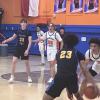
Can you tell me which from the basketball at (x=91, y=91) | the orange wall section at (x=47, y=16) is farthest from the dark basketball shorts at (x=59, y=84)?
the orange wall section at (x=47, y=16)

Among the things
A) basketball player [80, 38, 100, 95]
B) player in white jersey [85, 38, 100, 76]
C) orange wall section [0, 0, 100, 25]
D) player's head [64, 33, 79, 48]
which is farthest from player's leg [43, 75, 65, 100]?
orange wall section [0, 0, 100, 25]

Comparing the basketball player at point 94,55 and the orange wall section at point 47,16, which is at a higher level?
the orange wall section at point 47,16

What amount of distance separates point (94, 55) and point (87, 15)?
1345 cm

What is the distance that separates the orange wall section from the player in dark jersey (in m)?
14.4

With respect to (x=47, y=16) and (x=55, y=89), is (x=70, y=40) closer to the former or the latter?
(x=55, y=89)

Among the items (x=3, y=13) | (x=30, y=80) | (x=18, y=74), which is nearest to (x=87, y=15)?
(x=3, y=13)

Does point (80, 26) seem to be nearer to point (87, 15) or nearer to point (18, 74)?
point (87, 15)

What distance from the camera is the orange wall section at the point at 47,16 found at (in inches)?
855

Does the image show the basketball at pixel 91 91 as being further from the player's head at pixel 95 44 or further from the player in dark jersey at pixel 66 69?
the player's head at pixel 95 44

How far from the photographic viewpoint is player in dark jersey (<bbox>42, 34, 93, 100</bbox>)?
6.95 m

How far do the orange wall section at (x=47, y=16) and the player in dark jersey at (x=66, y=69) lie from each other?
14410 millimetres

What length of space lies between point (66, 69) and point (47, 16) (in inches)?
650

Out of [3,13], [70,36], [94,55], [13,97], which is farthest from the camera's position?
[3,13]

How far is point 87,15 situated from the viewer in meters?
21.7
